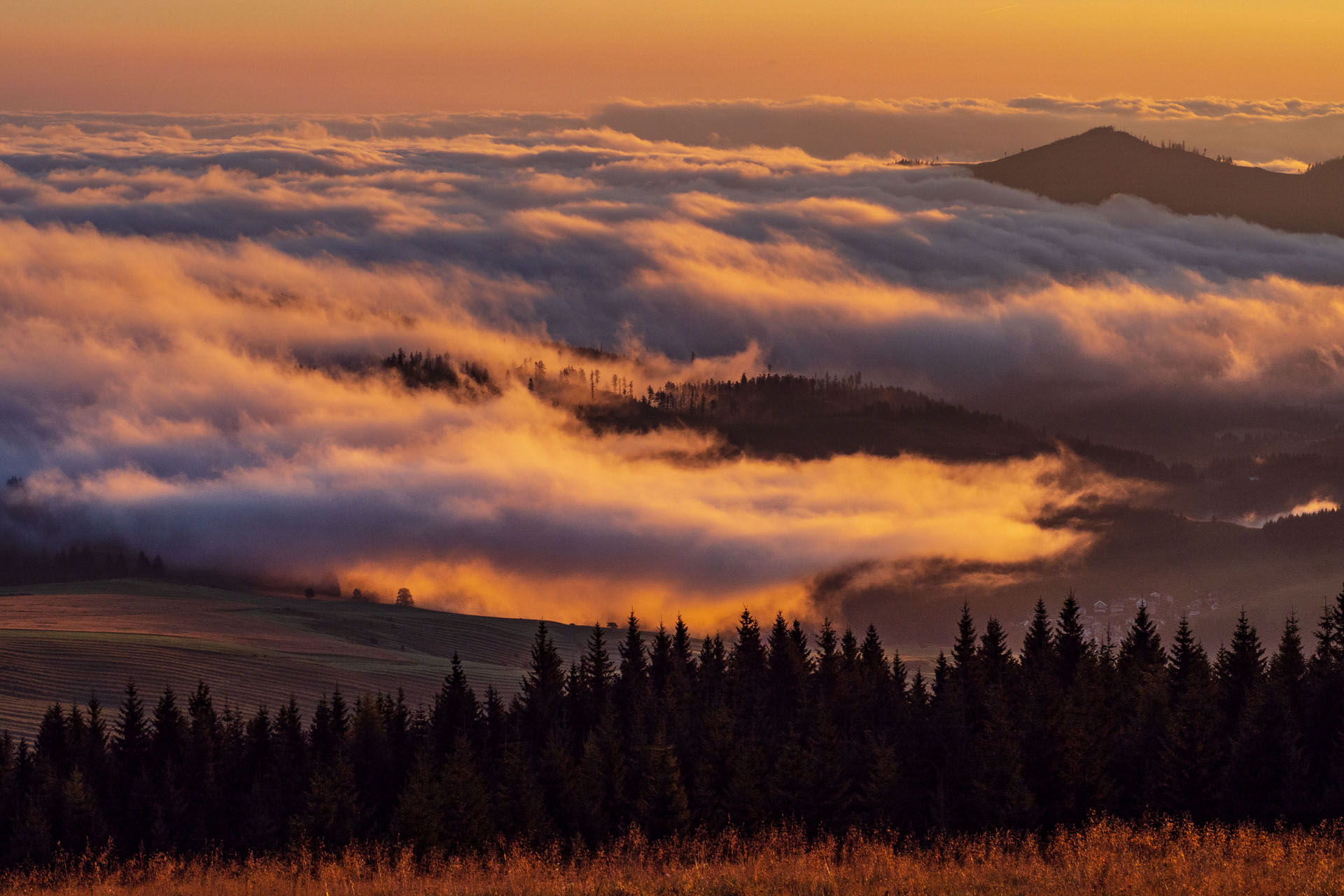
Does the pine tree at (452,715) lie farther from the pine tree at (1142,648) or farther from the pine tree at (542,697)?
the pine tree at (1142,648)

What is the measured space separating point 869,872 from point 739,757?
32.2 m

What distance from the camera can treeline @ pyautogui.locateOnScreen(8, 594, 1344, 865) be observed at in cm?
5366

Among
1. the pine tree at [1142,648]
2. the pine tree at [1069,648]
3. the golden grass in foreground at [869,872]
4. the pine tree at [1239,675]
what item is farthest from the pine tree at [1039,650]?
the golden grass in foreground at [869,872]

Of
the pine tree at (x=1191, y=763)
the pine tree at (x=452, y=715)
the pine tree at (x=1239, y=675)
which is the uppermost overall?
the pine tree at (x=1239, y=675)

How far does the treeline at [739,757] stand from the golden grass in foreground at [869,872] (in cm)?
988

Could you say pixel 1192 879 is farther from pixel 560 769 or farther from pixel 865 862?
pixel 560 769

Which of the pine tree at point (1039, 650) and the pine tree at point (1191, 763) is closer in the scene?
the pine tree at point (1191, 763)

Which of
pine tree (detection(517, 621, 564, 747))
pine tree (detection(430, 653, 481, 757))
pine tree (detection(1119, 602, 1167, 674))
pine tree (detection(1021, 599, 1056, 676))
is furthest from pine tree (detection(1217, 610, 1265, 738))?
pine tree (detection(430, 653, 481, 757))

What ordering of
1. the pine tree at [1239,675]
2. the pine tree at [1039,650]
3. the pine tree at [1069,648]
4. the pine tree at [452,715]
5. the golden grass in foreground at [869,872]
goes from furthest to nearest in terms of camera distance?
the pine tree at [1069,648], the pine tree at [1039,650], the pine tree at [452,715], the pine tree at [1239,675], the golden grass in foreground at [869,872]

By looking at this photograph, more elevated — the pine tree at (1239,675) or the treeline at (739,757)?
the pine tree at (1239,675)

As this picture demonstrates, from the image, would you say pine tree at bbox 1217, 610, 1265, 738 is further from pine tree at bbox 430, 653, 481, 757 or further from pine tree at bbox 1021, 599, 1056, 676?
pine tree at bbox 430, 653, 481, 757

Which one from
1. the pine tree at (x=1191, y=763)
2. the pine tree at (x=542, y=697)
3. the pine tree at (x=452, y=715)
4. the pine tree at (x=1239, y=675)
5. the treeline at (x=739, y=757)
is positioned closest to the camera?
the pine tree at (x=1191, y=763)

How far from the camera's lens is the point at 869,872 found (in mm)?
31844

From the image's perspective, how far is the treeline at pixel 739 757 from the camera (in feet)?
176
